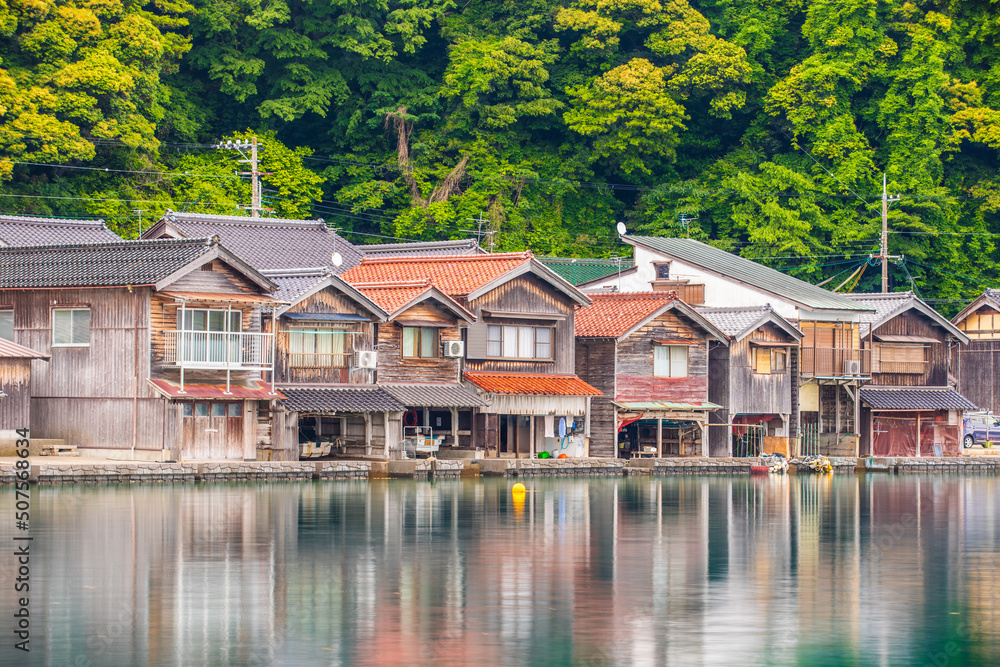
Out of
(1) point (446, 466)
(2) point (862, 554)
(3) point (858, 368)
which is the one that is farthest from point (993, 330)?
(2) point (862, 554)

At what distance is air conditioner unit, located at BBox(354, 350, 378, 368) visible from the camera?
49.3 meters

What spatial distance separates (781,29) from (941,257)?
52.1ft

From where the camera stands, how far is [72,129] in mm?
63312

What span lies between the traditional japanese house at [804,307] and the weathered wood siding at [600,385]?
24.7ft

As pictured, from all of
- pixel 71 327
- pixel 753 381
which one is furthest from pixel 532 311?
pixel 71 327

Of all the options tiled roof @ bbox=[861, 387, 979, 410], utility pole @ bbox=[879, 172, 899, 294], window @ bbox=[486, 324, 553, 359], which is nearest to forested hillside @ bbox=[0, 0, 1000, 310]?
utility pole @ bbox=[879, 172, 899, 294]

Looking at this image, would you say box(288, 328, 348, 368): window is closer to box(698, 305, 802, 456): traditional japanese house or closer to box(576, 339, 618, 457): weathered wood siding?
box(576, 339, 618, 457): weathered wood siding

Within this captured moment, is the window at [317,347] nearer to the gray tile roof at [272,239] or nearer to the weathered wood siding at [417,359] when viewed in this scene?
the weathered wood siding at [417,359]

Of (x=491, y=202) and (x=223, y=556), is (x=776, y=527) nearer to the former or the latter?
(x=223, y=556)

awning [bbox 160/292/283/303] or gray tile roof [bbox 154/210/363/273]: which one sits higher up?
gray tile roof [bbox 154/210/363/273]

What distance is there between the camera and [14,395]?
1708 inches

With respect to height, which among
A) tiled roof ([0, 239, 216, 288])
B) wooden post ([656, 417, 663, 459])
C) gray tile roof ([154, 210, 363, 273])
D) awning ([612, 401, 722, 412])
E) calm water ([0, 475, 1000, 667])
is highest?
gray tile roof ([154, 210, 363, 273])

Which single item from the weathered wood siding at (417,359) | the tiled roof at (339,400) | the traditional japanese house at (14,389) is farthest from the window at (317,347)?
the traditional japanese house at (14,389)

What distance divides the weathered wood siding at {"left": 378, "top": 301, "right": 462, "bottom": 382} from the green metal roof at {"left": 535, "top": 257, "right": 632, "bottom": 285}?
56.9 ft
